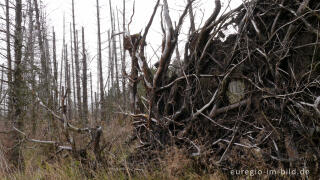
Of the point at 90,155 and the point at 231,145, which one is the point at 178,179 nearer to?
the point at 231,145

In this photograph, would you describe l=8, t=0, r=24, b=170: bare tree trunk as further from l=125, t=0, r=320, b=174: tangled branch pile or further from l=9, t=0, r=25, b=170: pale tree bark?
l=125, t=0, r=320, b=174: tangled branch pile

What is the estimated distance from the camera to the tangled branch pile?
7.64ft

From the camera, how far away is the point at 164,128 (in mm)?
3137

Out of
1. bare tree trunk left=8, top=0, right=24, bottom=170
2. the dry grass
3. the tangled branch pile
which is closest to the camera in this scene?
the tangled branch pile

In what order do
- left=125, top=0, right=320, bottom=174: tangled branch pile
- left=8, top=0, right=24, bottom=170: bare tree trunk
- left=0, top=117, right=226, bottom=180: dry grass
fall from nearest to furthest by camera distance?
left=125, top=0, right=320, bottom=174: tangled branch pile, left=0, top=117, right=226, bottom=180: dry grass, left=8, top=0, right=24, bottom=170: bare tree trunk

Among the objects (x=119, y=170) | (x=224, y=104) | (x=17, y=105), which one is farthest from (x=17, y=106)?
(x=224, y=104)

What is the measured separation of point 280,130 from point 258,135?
25 cm

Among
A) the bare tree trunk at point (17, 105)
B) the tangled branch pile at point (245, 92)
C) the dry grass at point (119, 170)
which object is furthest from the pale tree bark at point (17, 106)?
the tangled branch pile at point (245, 92)

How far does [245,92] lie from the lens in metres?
2.68

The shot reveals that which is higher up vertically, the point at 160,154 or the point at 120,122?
the point at 120,122

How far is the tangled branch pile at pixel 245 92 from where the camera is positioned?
233 cm

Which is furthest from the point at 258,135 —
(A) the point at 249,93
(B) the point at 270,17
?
(B) the point at 270,17

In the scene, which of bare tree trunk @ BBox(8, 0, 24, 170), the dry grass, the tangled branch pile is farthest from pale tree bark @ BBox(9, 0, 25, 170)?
the tangled branch pile

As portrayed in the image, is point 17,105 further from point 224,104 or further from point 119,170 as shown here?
point 224,104
